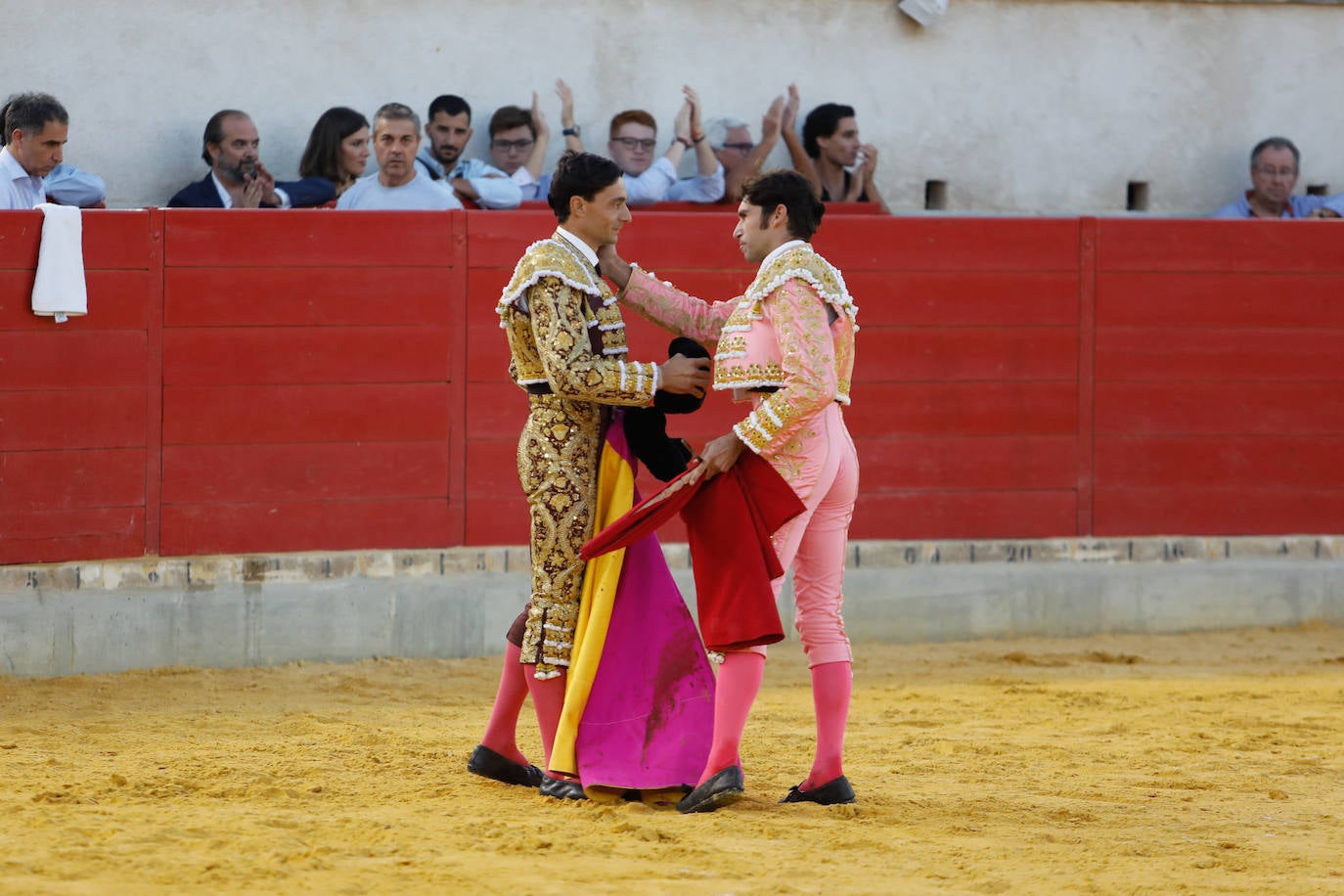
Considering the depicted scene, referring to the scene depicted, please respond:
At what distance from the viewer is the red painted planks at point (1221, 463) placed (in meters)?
7.60

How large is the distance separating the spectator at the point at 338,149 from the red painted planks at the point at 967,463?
2326 mm

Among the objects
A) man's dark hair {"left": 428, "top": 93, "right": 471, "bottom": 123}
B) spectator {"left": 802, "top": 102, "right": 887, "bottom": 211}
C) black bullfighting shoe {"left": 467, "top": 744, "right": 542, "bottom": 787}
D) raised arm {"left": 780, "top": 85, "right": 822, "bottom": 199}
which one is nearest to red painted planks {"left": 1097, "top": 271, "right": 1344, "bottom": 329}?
spectator {"left": 802, "top": 102, "right": 887, "bottom": 211}

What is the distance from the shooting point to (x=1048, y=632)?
24.3ft

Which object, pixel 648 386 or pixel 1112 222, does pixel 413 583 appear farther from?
pixel 1112 222

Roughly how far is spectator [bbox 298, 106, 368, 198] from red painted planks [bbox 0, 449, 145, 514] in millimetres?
1529

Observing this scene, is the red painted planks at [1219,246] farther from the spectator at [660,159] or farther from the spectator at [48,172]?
the spectator at [48,172]

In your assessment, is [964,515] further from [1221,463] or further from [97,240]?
[97,240]

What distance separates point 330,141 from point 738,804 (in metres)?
3.92

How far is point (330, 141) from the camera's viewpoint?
723 centimetres

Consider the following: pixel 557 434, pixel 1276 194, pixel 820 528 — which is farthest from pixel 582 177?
pixel 1276 194

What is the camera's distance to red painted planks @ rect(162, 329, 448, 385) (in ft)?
21.1

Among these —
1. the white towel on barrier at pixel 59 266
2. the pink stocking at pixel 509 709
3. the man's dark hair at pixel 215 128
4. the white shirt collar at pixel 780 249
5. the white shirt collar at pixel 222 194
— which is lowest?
the pink stocking at pixel 509 709

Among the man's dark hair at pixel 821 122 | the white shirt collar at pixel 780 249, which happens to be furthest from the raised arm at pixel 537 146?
the white shirt collar at pixel 780 249

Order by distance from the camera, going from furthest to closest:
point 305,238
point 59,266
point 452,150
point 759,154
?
point 759,154
point 452,150
point 305,238
point 59,266
